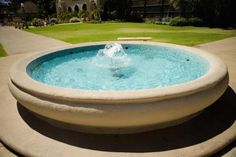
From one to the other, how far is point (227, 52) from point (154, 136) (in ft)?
30.7

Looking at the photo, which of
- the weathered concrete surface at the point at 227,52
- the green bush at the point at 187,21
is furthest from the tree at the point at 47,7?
the weathered concrete surface at the point at 227,52

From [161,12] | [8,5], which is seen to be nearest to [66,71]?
[161,12]

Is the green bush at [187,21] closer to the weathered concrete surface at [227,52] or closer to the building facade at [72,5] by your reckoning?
the weathered concrete surface at [227,52]

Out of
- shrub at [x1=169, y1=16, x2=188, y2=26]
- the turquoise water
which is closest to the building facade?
shrub at [x1=169, y1=16, x2=188, y2=26]

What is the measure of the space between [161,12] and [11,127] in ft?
107

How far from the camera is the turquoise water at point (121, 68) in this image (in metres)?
7.28

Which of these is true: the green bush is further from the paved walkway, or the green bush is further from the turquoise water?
the turquoise water

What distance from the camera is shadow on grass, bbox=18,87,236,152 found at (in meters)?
4.51

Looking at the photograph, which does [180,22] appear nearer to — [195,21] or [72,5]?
[195,21]

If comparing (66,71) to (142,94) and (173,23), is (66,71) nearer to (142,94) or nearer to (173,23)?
(142,94)

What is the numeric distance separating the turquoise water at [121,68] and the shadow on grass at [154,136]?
74.4 inches

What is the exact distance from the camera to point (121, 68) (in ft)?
28.8

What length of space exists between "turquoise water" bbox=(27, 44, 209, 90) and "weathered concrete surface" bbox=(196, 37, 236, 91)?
147 cm

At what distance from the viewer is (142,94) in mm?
4336
